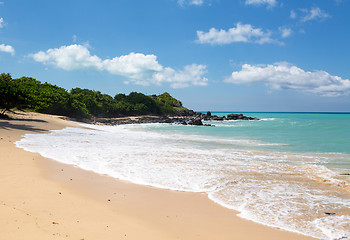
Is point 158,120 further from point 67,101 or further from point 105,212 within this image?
point 105,212

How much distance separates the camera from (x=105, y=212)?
17.4 feet

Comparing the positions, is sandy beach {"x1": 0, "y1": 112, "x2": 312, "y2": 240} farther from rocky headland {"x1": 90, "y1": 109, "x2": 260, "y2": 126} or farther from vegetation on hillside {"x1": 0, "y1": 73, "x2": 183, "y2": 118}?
rocky headland {"x1": 90, "y1": 109, "x2": 260, "y2": 126}

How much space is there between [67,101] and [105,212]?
4968cm

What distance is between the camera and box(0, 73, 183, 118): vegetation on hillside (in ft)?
90.3

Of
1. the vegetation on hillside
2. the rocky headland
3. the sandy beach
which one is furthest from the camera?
the rocky headland

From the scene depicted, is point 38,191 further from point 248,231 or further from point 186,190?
point 248,231

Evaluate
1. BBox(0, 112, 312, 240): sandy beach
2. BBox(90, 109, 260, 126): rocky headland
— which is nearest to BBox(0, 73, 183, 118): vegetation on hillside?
BBox(90, 109, 260, 126): rocky headland

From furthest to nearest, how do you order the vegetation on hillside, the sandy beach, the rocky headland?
the rocky headland, the vegetation on hillside, the sandy beach

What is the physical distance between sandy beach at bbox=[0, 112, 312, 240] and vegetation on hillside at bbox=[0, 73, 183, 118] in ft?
77.4

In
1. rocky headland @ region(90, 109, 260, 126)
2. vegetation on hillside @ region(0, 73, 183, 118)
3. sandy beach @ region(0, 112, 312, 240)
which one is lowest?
sandy beach @ region(0, 112, 312, 240)

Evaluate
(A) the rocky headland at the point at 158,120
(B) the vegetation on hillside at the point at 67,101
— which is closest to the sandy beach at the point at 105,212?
(B) the vegetation on hillside at the point at 67,101

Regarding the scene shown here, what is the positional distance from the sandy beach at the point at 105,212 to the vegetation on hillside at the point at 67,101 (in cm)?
2360

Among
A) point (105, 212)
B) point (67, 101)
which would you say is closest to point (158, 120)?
point (67, 101)

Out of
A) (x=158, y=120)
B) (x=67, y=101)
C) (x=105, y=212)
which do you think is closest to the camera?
(x=105, y=212)
